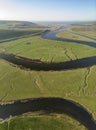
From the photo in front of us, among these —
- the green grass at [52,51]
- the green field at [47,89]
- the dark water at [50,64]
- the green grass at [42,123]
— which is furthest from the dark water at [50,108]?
the green grass at [52,51]

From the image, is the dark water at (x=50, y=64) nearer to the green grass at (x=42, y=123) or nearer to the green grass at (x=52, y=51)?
the green grass at (x=52, y=51)

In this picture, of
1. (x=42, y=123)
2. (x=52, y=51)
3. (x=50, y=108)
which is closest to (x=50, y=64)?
(x=52, y=51)

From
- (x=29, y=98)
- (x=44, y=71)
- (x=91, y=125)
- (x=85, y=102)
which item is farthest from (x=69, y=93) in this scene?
(x=44, y=71)

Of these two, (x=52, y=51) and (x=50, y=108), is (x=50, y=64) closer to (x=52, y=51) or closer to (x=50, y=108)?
(x=52, y=51)

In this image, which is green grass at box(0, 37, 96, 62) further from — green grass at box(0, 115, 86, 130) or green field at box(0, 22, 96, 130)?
green grass at box(0, 115, 86, 130)

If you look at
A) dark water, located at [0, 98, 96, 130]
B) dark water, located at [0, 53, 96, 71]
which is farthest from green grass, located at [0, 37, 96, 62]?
dark water, located at [0, 98, 96, 130]

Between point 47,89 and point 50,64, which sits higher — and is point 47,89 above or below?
below

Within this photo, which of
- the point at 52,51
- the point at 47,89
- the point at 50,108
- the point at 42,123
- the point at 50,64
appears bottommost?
the point at 42,123

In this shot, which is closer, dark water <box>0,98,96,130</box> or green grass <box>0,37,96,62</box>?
dark water <box>0,98,96,130</box>
